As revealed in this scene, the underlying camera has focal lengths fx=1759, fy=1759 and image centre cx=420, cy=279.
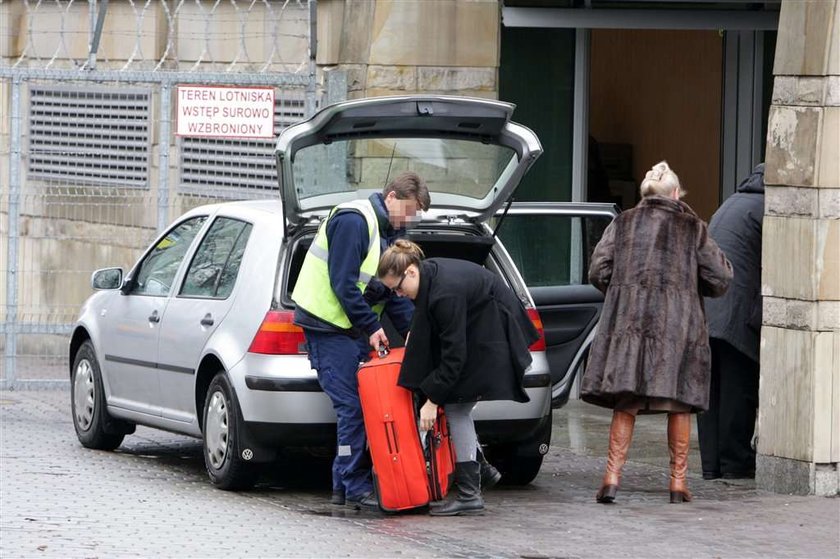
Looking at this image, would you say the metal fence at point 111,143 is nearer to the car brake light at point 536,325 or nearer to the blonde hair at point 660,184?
the car brake light at point 536,325

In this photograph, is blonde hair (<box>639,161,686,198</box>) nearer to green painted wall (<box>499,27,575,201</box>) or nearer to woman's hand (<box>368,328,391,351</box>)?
woman's hand (<box>368,328,391,351</box>)

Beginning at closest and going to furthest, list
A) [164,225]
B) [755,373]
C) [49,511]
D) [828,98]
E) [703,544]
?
1. [703,544]
2. [49,511]
3. [828,98]
4. [755,373]
5. [164,225]

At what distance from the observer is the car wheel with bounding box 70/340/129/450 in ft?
36.1

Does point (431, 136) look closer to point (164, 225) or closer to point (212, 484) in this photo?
point (212, 484)

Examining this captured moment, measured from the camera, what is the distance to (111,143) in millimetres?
15477

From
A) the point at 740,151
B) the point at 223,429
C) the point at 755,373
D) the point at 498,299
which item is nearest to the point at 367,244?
the point at 498,299

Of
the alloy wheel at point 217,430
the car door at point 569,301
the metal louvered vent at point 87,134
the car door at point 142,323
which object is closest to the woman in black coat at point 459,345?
the alloy wheel at point 217,430

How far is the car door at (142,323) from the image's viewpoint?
34.0 feet

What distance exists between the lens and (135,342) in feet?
34.6

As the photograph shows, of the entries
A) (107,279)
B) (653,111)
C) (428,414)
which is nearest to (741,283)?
(428,414)

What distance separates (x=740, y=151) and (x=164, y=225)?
5029mm

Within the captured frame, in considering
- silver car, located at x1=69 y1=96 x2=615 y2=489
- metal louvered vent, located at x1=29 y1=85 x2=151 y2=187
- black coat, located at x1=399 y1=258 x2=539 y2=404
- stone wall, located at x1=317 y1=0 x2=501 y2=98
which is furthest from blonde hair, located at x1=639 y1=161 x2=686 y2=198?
metal louvered vent, located at x1=29 y1=85 x2=151 y2=187

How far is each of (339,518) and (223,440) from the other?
3.23 feet

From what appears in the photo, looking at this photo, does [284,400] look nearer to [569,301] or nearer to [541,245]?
[569,301]
